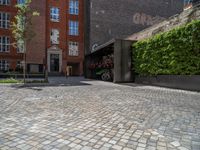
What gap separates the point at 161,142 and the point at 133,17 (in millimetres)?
40412

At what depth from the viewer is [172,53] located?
12781 millimetres

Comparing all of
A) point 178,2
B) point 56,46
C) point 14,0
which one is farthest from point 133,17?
point 14,0

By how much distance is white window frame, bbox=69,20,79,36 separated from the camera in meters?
39.7

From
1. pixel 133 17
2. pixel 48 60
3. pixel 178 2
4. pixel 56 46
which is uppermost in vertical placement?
pixel 178 2

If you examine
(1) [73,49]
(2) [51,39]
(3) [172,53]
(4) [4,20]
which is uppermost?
(4) [4,20]

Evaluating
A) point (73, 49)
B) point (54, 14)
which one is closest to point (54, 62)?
point (73, 49)

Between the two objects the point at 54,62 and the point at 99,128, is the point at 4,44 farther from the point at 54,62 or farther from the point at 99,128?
the point at 99,128

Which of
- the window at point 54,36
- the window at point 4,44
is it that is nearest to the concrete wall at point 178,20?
the window at point 54,36

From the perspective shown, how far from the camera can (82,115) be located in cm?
536

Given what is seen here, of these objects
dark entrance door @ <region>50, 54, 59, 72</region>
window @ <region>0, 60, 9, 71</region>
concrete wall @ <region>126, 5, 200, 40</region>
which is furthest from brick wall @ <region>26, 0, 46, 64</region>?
concrete wall @ <region>126, 5, 200, 40</region>

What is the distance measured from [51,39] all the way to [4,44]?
26.3ft

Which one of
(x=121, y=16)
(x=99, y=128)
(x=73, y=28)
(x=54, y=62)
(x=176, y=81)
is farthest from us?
(x=121, y=16)

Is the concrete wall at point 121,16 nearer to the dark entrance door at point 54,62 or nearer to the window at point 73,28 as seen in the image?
the window at point 73,28

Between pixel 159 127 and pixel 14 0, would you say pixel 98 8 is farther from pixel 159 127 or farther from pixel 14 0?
pixel 159 127
